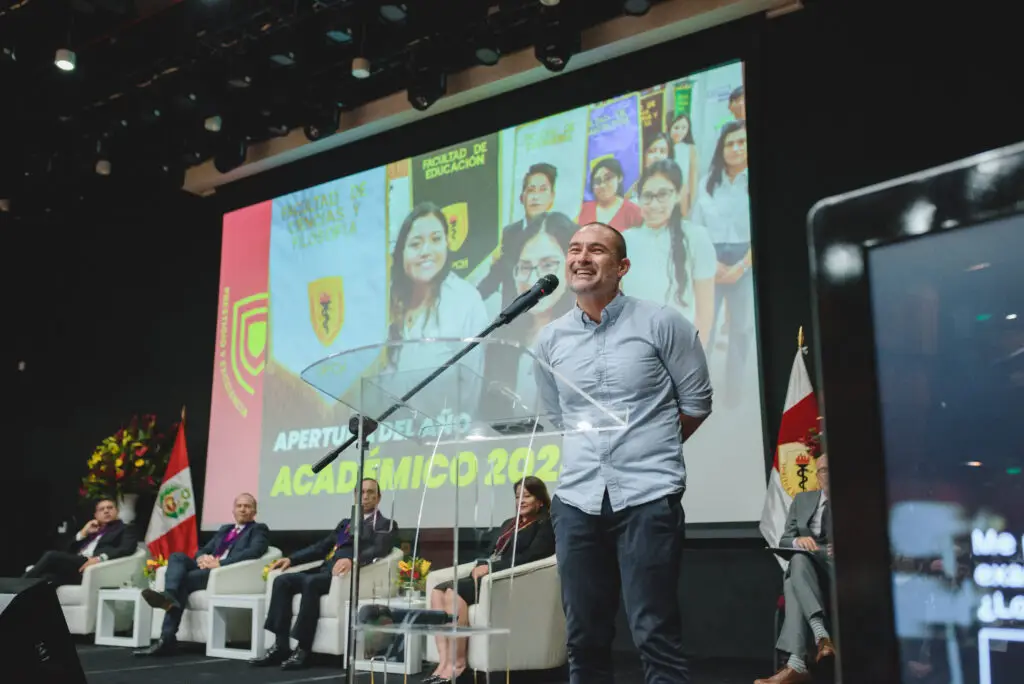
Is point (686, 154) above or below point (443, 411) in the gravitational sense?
above

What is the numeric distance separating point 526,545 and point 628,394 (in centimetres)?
58

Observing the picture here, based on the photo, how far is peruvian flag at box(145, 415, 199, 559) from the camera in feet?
23.3

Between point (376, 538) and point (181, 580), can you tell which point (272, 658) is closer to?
point (181, 580)

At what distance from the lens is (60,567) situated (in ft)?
21.5

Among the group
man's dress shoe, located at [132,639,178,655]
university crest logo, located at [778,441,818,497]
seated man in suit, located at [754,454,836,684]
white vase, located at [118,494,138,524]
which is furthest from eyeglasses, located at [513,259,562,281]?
white vase, located at [118,494,138,524]

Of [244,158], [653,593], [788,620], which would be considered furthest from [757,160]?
[244,158]

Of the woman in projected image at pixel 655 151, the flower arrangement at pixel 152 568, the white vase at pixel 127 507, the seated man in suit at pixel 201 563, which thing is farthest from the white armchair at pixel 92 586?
the woman in projected image at pixel 655 151

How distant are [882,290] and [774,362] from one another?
4.77m

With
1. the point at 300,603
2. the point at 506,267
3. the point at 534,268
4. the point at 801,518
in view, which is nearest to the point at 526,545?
the point at 801,518

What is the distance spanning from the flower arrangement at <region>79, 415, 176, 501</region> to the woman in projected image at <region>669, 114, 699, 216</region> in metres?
4.88

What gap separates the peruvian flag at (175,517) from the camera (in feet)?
23.3

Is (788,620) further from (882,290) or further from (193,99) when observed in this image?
(193,99)

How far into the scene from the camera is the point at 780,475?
4543 mm

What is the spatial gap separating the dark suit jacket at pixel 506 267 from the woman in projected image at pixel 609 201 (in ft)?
1.49
